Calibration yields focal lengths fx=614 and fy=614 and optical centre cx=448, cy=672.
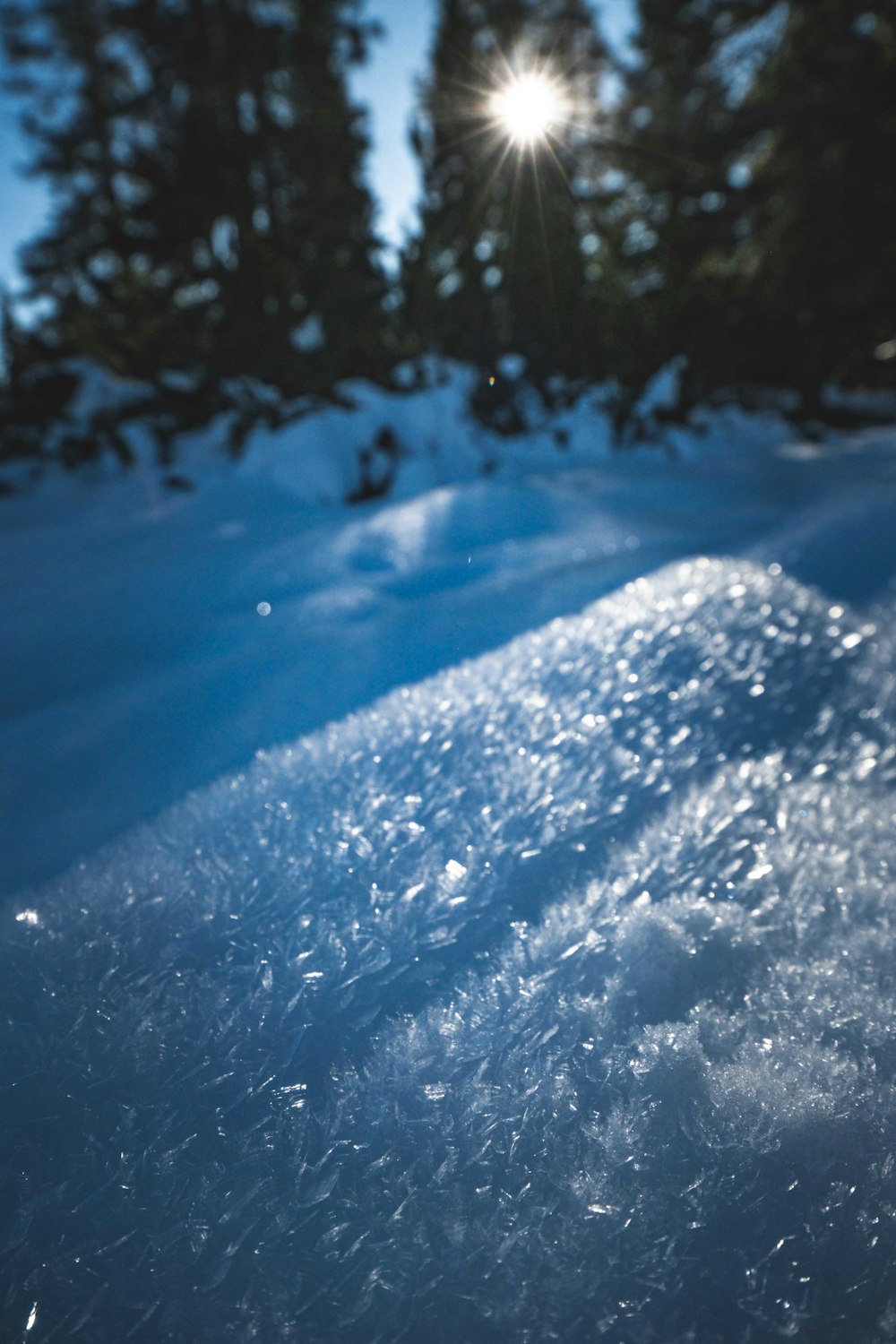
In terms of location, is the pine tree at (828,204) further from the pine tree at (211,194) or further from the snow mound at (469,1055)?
the snow mound at (469,1055)

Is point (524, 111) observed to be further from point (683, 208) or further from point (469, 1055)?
point (469, 1055)

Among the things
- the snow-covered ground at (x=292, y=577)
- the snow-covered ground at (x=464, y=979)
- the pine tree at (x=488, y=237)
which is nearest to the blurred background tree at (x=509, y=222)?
the pine tree at (x=488, y=237)

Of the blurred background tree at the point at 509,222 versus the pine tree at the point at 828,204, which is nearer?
the blurred background tree at the point at 509,222

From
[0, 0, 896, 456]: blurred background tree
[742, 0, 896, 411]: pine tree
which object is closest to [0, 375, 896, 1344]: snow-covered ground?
[0, 0, 896, 456]: blurred background tree

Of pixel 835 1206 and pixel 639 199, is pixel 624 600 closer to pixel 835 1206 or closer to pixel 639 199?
pixel 835 1206

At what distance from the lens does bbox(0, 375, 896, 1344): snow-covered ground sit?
1.11 ft

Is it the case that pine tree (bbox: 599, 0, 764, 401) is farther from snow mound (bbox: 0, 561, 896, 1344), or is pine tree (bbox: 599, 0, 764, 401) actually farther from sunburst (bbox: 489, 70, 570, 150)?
snow mound (bbox: 0, 561, 896, 1344)

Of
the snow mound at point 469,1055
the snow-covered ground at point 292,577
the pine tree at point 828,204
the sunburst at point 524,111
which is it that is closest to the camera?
the snow mound at point 469,1055

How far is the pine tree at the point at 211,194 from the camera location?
3.29 meters

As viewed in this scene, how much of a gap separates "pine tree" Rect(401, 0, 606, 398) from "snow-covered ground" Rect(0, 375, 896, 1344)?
2.69 m

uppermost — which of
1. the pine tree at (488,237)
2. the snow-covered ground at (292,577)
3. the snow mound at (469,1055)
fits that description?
the pine tree at (488,237)

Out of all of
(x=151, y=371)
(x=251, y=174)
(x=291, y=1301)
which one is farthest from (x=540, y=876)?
(x=251, y=174)

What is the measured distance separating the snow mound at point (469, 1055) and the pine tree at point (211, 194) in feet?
9.58

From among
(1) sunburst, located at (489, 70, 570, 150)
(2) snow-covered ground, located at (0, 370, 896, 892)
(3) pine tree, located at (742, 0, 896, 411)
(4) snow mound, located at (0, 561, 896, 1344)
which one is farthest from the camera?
(3) pine tree, located at (742, 0, 896, 411)
